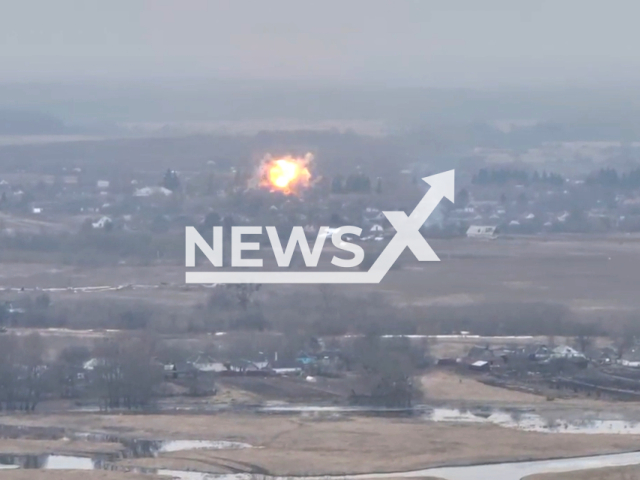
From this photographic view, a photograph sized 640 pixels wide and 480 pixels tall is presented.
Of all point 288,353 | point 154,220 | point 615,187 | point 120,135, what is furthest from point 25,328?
point 120,135

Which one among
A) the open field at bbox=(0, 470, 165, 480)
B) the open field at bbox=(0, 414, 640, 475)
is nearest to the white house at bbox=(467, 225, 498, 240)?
the open field at bbox=(0, 414, 640, 475)

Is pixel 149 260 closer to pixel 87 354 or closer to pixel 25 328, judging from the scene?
pixel 25 328

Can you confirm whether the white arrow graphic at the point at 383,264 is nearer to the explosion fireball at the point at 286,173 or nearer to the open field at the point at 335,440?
the explosion fireball at the point at 286,173

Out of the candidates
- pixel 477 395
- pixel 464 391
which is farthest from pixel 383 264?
pixel 477 395

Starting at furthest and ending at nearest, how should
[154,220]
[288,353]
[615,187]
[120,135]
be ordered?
[120,135], [615,187], [154,220], [288,353]

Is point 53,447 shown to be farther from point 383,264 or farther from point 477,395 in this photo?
point 383,264

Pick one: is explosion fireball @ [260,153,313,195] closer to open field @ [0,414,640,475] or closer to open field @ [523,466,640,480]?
open field @ [0,414,640,475]
